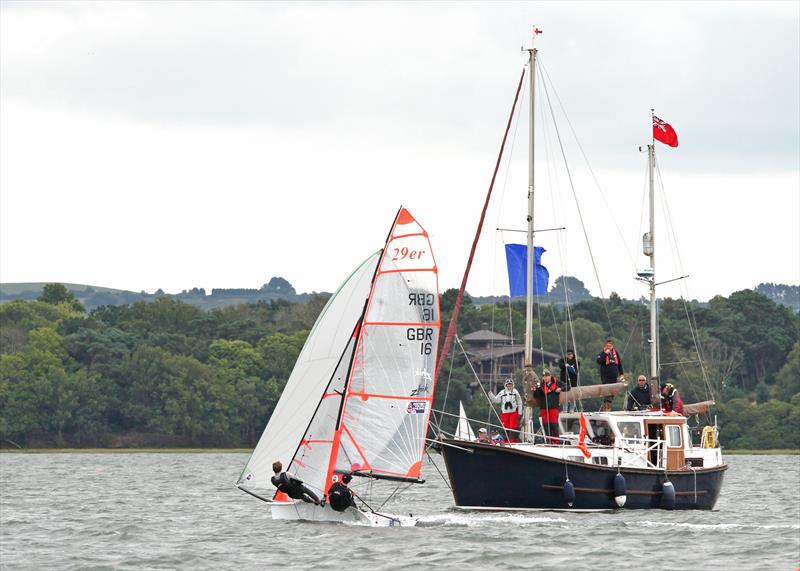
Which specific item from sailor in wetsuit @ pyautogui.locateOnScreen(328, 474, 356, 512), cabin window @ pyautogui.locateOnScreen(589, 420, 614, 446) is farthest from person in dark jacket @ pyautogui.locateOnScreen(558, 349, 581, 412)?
sailor in wetsuit @ pyautogui.locateOnScreen(328, 474, 356, 512)

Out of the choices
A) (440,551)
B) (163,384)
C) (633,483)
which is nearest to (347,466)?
(440,551)

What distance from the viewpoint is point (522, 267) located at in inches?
1761

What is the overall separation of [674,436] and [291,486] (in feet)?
45.3

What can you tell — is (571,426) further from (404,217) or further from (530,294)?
(404,217)

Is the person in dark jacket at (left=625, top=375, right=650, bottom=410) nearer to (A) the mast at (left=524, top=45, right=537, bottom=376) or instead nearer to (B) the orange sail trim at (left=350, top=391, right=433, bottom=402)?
(A) the mast at (left=524, top=45, right=537, bottom=376)

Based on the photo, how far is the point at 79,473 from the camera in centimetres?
7738

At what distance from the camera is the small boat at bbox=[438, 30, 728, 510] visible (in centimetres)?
4075

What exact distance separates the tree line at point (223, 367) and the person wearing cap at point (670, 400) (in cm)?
6292

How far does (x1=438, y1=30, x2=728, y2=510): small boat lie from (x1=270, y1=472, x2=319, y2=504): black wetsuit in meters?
5.71

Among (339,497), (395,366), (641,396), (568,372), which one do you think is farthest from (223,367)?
(339,497)

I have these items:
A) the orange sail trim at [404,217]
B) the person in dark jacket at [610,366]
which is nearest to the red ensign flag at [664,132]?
the person in dark jacket at [610,366]

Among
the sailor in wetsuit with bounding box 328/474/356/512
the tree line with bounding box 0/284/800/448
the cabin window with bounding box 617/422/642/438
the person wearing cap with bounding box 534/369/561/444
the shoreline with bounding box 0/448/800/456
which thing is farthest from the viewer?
the tree line with bounding box 0/284/800/448

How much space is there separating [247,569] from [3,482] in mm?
37641

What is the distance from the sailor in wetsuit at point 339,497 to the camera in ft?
117
